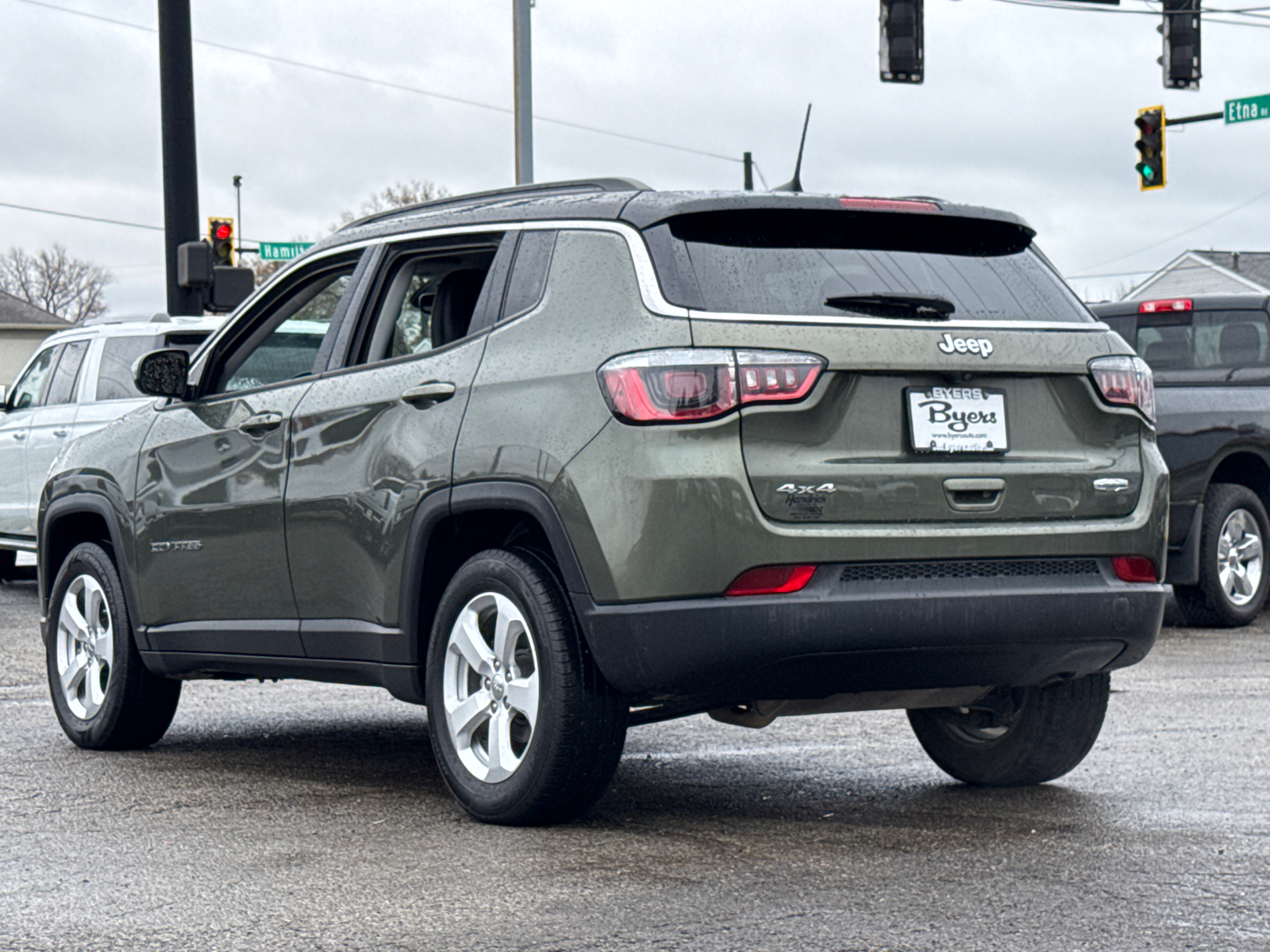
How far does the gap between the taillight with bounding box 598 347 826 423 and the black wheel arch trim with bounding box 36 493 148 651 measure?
2.76 m

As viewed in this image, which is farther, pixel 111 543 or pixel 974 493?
pixel 111 543

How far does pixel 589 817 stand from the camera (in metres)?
5.53

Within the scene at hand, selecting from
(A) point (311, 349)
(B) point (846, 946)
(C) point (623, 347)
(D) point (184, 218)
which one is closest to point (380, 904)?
(B) point (846, 946)

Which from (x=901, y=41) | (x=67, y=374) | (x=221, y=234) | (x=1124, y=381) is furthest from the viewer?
(x=221, y=234)

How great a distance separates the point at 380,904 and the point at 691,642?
1.02 m

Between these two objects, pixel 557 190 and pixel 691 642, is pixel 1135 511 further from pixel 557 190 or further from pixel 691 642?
pixel 557 190

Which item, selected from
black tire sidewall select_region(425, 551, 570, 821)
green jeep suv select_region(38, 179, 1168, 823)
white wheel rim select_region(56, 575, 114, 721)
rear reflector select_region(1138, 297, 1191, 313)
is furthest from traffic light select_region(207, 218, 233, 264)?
black tire sidewall select_region(425, 551, 570, 821)

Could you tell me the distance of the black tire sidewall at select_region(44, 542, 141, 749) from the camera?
6.96 metres

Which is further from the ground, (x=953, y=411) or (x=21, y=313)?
(x=21, y=313)

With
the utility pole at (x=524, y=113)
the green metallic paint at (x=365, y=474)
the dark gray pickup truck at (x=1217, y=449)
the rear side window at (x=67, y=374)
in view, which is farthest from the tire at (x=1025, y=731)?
the utility pole at (x=524, y=113)

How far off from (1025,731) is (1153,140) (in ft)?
66.1

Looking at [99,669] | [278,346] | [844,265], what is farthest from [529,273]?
[99,669]

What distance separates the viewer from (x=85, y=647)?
7.23 m

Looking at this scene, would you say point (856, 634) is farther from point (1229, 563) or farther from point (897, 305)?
point (1229, 563)
